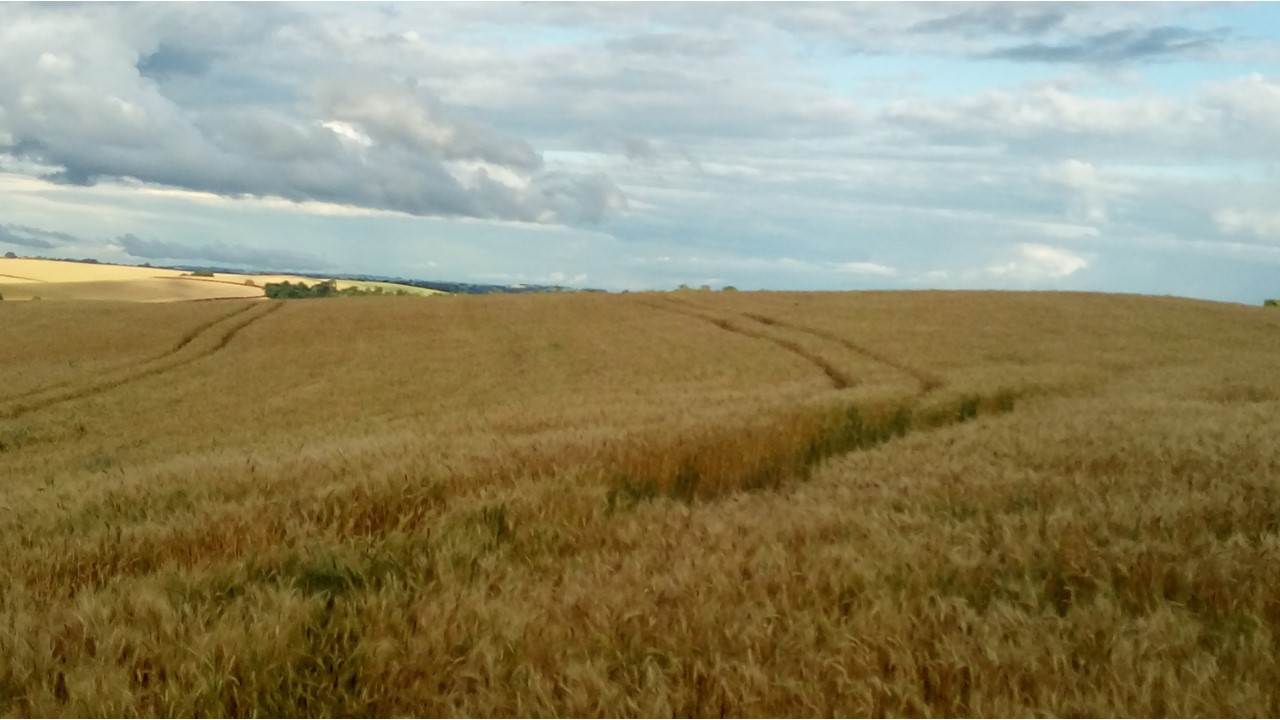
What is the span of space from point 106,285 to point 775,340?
72.2m

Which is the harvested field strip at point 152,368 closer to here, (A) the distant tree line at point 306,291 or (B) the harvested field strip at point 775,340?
(B) the harvested field strip at point 775,340

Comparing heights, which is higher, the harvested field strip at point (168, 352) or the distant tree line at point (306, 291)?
the distant tree line at point (306, 291)

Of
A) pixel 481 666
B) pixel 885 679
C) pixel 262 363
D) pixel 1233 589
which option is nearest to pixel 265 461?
pixel 481 666

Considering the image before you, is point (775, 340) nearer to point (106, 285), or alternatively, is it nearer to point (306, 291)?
point (306, 291)

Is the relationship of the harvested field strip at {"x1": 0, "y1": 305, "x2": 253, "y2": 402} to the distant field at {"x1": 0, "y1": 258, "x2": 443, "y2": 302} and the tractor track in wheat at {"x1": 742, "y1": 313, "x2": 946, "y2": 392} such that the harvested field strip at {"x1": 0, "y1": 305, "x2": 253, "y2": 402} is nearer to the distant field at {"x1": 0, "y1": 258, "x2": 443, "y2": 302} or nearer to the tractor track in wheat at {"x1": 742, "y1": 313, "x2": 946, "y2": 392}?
the tractor track in wheat at {"x1": 742, "y1": 313, "x2": 946, "y2": 392}

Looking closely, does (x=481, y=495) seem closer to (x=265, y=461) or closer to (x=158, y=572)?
(x=158, y=572)

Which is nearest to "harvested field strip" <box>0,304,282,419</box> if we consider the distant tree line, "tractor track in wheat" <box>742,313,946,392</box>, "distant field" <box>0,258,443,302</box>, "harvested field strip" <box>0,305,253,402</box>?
"harvested field strip" <box>0,305,253,402</box>

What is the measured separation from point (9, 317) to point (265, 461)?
4115 cm

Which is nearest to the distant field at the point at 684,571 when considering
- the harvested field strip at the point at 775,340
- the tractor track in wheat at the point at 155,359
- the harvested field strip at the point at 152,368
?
the harvested field strip at the point at 775,340

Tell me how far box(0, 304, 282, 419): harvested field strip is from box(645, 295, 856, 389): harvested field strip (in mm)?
19450

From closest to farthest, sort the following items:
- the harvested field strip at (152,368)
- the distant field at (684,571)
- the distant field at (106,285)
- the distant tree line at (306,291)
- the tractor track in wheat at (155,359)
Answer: the distant field at (684,571) < the harvested field strip at (152,368) < the tractor track in wheat at (155,359) < the distant field at (106,285) < the distant tree line at (306,291)

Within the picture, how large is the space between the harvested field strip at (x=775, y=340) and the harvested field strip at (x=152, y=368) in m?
19.5

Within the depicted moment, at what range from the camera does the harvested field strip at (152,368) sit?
23.5 metres

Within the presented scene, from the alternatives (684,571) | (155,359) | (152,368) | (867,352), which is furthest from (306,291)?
(684,571)
